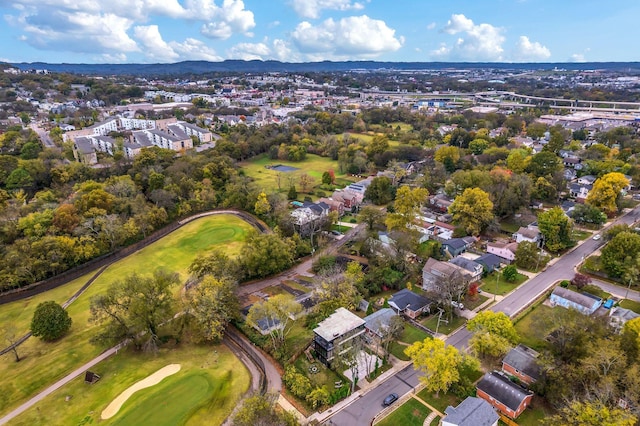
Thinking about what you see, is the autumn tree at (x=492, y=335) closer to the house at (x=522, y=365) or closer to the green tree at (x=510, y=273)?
the house at (x=522, y=365)

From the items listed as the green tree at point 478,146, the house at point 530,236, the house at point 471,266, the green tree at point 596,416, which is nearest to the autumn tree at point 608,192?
the house at point 530,236

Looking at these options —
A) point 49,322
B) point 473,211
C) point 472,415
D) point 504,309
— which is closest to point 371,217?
point 473,211

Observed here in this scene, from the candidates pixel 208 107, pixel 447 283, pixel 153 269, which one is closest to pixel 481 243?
pixel 447 283

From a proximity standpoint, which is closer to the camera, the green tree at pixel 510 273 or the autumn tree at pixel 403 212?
the green tree at pixel 510 273

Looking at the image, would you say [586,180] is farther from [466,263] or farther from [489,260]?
[466,263]

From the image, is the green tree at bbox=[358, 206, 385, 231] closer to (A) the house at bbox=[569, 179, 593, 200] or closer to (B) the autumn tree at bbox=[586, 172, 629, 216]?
(B) the autumn tree at bbox=[586, 172, 629, 216]

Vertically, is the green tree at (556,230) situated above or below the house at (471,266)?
above
